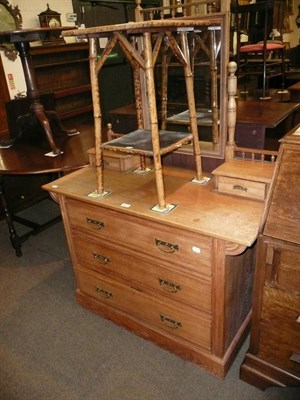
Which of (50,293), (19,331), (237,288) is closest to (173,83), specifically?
(237,288)

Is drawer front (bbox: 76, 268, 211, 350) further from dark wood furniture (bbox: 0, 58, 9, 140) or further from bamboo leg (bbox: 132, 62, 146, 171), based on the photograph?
dark wood furniture (bbox: 0, 58, 9, 140)

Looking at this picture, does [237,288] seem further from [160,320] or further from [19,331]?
[19,331]

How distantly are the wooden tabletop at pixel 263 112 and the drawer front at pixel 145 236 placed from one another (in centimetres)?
121

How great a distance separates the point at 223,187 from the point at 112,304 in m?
0.94

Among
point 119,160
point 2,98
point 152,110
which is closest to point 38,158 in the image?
point 119,160

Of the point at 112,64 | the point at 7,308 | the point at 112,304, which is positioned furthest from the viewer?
the point at 112,64

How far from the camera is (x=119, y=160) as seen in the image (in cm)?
190

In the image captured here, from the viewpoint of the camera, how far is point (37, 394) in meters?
1.60

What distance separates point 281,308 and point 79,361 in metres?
1.08

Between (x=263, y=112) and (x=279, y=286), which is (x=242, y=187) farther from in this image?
(x=263, y=112)

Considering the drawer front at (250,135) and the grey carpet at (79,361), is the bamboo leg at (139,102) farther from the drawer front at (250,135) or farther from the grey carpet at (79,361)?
the grey carpet at (79,361)

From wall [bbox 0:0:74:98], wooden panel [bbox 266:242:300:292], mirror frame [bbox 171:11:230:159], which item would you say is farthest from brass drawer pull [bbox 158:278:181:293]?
wall [bbox 0:0:74:98]

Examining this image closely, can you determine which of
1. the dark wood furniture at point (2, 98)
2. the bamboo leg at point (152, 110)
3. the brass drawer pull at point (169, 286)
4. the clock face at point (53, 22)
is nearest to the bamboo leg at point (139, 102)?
the bamboo leg at point (152, 110)

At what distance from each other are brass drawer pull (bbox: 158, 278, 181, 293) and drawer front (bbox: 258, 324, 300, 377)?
1.29ft
